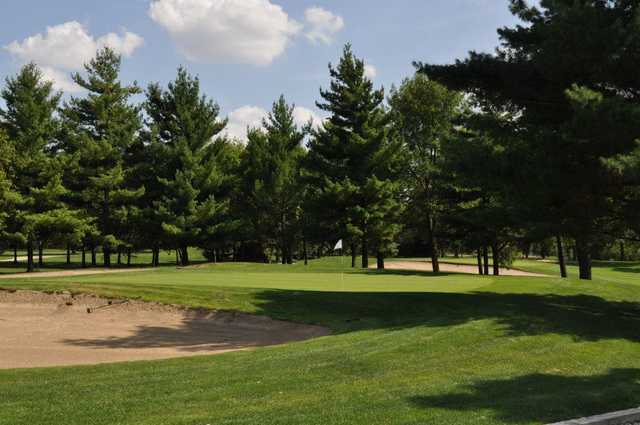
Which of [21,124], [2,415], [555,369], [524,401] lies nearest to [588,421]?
[524,401]

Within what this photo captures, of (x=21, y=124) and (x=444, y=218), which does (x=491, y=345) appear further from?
(x=21, y=124)

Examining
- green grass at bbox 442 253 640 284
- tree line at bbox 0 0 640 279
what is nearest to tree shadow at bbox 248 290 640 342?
tree line at bbox 0 0 640 279

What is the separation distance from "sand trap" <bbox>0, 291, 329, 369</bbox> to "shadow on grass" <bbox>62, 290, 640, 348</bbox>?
0.12 metres

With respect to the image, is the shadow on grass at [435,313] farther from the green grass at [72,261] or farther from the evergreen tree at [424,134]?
the green grass at [72,261]

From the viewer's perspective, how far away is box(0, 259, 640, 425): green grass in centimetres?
652

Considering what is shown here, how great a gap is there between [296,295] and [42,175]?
26.7m

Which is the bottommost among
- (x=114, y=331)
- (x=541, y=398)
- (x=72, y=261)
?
(x=541, y=398)

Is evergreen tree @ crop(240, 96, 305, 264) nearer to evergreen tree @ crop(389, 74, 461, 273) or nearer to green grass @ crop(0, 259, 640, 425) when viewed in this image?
evergreen tree @ crop(389, 74, 461, 273)

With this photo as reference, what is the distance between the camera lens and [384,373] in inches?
342

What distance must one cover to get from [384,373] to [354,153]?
3131 cm

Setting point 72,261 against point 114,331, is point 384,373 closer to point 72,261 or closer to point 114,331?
point 114,331

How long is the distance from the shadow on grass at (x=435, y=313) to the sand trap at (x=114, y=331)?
0.12 m

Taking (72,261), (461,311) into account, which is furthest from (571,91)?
(72,261)

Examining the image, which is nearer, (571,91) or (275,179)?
(571,91)
